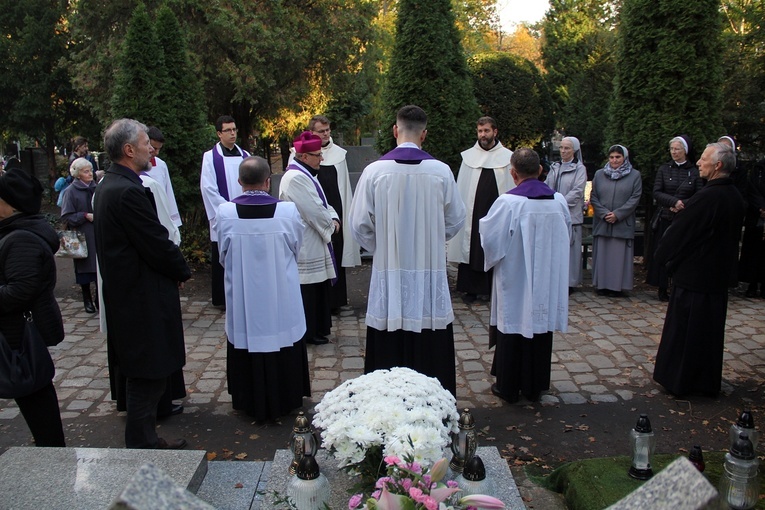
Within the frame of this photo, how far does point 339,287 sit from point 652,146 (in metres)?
4.77

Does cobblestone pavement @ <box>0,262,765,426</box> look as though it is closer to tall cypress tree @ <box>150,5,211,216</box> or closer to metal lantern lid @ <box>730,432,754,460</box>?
metal lantern lid @ <box>730,432,754,460</box>

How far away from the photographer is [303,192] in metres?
5.96

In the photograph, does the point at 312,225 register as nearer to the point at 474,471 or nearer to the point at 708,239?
the point at 708,239

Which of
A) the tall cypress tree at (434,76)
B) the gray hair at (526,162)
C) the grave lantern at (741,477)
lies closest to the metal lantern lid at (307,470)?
the grave lantern at (741,477)

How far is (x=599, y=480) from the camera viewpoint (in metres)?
3.63

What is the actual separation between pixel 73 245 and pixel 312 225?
3.17 meters

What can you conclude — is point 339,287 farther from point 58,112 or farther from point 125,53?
point 58,112

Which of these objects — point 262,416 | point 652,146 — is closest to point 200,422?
point 262,416

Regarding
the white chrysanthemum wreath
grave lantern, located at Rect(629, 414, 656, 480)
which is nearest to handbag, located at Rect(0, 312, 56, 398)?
the white chrysanthemum wreath

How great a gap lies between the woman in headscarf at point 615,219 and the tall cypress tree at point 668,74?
97 centimetres

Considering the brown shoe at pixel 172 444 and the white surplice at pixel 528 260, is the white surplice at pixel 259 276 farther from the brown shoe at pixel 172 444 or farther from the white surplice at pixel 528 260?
the white surplice at pixel 528 260

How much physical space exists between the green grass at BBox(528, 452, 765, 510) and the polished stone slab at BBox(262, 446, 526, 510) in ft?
1.50

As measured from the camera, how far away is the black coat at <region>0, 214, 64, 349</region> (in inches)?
143

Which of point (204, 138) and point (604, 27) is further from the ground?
point (604, 27)
